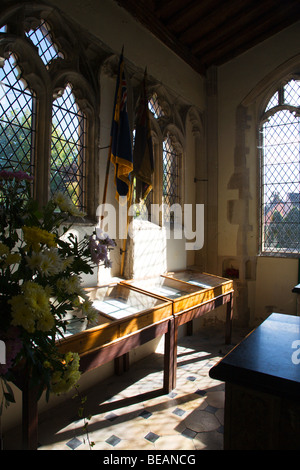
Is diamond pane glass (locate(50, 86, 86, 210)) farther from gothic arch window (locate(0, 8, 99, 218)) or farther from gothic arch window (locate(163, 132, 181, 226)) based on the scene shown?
gothic arch window (locate(163, 132, 181, 226))

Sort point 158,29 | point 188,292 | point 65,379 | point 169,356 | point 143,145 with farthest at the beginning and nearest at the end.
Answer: point 158,29
point 143,145
point 188,292
point 169,356
point 65,379

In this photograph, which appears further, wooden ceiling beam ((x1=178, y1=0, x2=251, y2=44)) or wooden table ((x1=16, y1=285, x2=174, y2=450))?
wooden ceiling beam ((x1=178, y1=0, x2=251, y2=44))

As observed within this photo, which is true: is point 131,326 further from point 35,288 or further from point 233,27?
point 233,27

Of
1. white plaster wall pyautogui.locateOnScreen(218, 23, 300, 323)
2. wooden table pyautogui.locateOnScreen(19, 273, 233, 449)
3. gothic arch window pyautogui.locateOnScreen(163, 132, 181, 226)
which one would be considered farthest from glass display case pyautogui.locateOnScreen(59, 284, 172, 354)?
white plaster wall pyautogui.locateOnScreen(218, 23, 300, 323)

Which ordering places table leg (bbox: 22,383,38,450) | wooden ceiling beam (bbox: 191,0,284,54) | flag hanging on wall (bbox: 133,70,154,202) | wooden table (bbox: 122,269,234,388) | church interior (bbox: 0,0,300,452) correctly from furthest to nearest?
wooden ceiling beam (bbox: 191,0,284,54)
flag hanging on wall (bbox: 133,70,154,202)
wooden table (bbox: 122,269,234,388)
church interior (bbox: 0,0,300,452)
table leg (bbox: 22,383,38,450)

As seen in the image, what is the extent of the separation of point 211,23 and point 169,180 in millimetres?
2469

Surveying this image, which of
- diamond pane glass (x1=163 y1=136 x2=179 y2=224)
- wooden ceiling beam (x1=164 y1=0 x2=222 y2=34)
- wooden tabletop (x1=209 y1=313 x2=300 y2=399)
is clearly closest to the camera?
wooden tabletop (x1=209 y1=313 x2=300 y2=399)

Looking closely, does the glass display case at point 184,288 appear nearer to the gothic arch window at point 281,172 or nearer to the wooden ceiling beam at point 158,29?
the gothic arch window at point 281,172

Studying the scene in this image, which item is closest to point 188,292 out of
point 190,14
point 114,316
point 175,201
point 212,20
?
point 114,316

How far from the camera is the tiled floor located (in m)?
2.35

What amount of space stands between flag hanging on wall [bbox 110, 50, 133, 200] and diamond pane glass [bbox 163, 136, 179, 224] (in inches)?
59.3

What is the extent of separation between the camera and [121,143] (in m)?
3.34

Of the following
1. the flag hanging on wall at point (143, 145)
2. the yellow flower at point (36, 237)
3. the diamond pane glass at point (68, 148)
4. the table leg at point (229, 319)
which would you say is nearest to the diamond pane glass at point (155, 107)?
the flag hanging on wall at point (143, 145)
